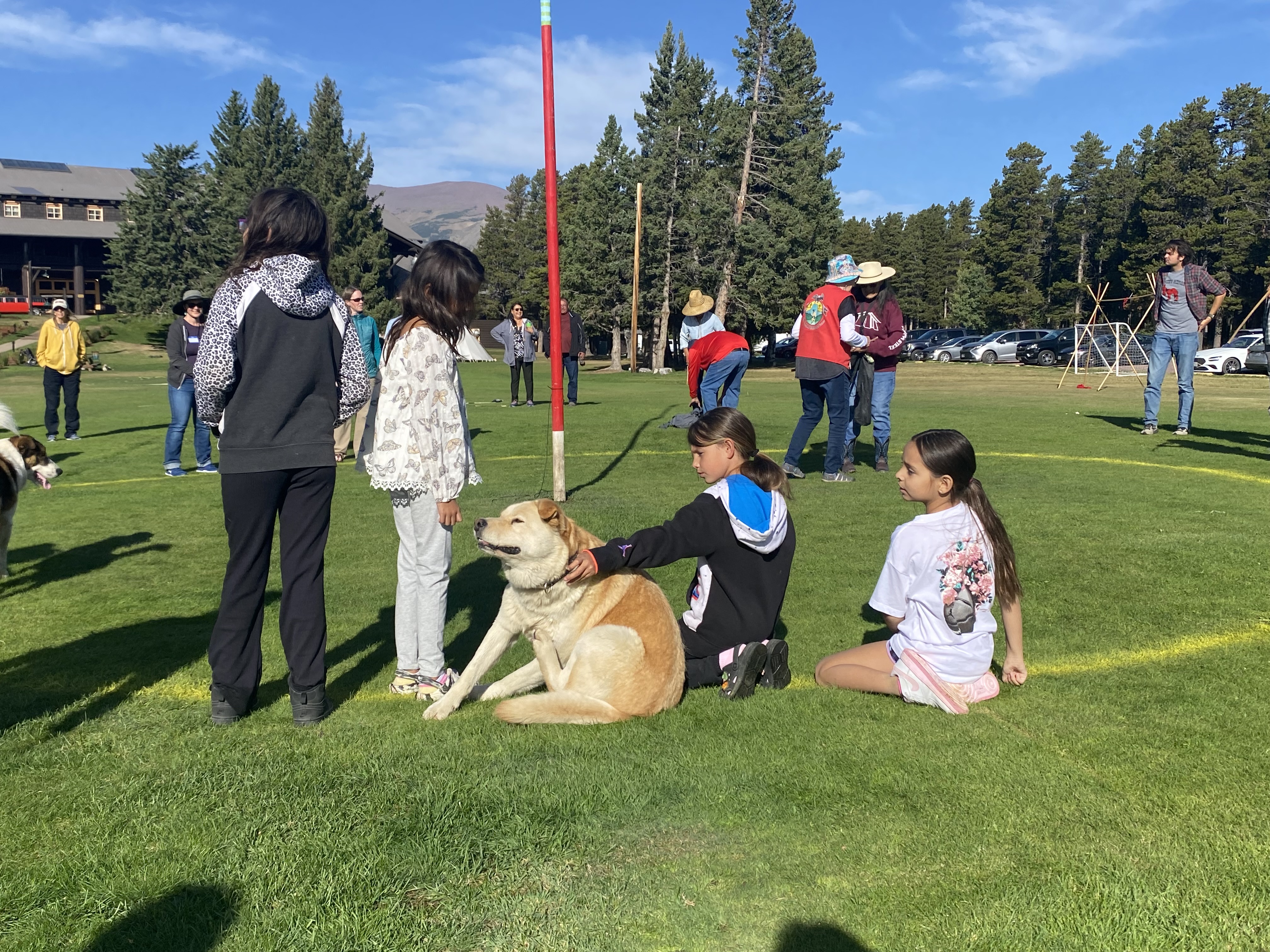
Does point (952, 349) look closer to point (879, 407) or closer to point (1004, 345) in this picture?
point (1004, 345)

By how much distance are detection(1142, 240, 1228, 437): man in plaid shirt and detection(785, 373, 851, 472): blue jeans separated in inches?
235

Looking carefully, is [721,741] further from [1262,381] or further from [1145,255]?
[1145,255]

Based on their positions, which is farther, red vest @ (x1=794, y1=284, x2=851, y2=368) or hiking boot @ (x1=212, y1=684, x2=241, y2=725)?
red vest @ (x1=794, y1=284, x2=851, y2=368)

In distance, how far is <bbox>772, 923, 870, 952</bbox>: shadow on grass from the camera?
2.50m

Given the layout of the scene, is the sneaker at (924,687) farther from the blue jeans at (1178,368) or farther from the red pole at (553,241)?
the blue jeans at (1178,368)

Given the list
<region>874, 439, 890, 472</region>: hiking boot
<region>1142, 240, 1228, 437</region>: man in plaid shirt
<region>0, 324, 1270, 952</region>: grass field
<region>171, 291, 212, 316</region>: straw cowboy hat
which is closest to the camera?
<region>0, 324, 1270, 952</region>: grass field

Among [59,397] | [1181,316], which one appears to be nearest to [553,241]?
[1181,316]

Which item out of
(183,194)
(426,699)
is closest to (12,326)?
(183,194)

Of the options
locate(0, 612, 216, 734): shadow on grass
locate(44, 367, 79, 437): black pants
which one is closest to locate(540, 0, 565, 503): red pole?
locate(0, 612, 216, 734): shadow on grass

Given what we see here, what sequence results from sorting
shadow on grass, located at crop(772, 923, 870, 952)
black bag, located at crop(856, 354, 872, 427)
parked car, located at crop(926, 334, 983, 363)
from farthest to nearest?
1. parked car, located at crop(926, 334, 983, 363)
2. black bag, located at crop(856, 354, 872, 427)
3. shadow on grass, located at crop(772, 923, 870, 952)

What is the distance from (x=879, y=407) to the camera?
10930mm

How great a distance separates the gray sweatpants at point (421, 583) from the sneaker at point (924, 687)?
2329 mm

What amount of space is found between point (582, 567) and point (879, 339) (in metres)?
7.41

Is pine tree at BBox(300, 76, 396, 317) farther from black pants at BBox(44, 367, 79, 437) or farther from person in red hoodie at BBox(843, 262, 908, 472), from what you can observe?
person in red hoodie at BBox(843, 262, 908, 472)
